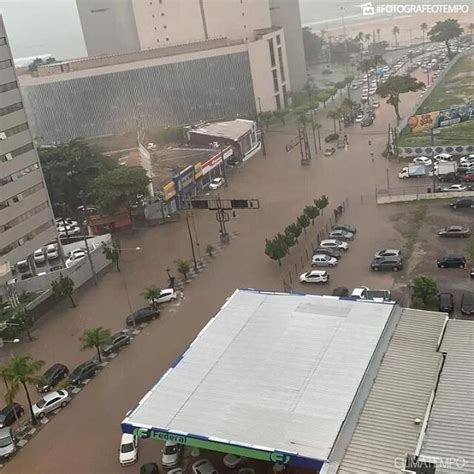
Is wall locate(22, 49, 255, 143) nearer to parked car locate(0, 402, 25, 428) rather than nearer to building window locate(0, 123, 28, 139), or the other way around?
building window locate(0, 123, 28, 139)

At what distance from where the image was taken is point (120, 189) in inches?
671

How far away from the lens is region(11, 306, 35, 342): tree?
474 inches

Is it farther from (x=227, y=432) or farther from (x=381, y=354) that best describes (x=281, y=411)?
(x=381, y=354)

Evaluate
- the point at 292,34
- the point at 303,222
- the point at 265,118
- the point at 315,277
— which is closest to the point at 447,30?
the point at 292,34

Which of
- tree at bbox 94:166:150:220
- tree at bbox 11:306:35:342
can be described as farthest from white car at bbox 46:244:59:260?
tree at bbox 11:306:35:342

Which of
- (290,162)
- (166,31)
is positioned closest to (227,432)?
(290,162)

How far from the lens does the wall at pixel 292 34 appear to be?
122 ft

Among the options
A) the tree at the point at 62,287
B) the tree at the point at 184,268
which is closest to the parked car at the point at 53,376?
the tree at the point at 62,287

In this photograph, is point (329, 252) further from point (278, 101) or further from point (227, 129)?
point (278, 101)

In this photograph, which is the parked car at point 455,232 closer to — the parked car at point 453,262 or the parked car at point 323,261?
the parked car at point 453,262

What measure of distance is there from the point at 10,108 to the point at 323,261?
7.80 m

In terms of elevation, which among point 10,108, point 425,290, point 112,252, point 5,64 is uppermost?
point 5,64

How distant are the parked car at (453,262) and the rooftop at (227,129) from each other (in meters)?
12.4

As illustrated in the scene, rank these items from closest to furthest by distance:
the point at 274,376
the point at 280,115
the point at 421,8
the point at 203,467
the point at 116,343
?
the point at 203,467 → the point at 274,376 → the point at 116,343 → the point at 280,115 → the point at 421,8
